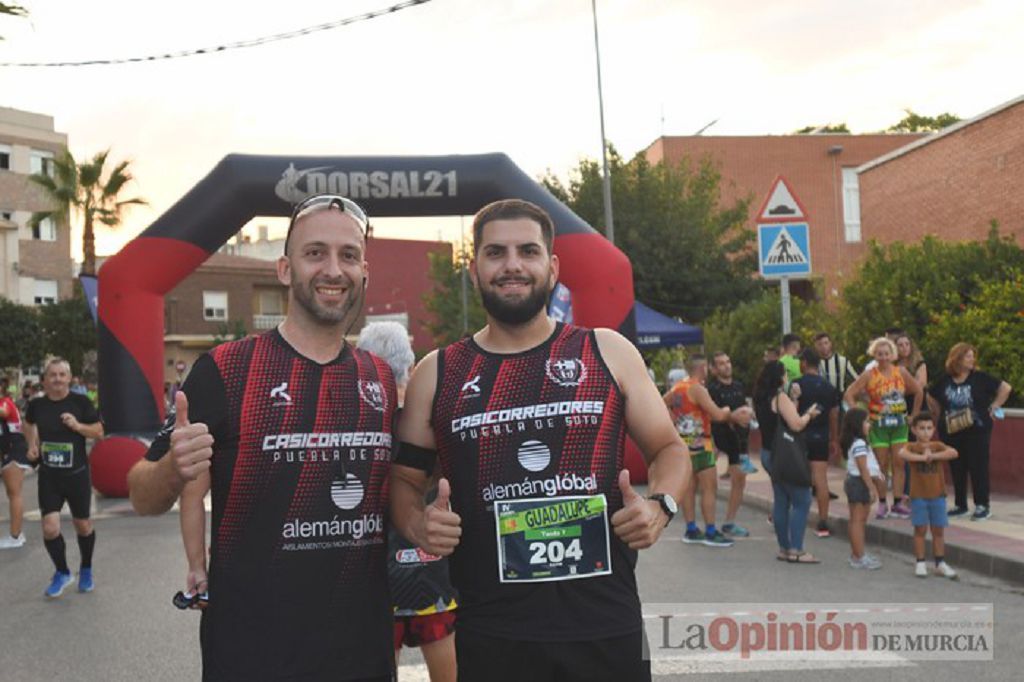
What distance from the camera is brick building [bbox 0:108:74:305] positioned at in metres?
46.2

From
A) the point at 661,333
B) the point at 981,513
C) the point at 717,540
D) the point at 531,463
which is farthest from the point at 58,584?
the point at 661,333

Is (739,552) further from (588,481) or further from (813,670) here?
(588,481)

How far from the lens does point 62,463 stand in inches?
345

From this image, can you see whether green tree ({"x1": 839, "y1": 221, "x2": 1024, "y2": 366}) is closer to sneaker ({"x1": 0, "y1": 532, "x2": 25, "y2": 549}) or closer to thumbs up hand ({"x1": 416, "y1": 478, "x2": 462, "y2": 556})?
sneaker ({"x1": 0, "y1": 532, "x2": 25, "y2": 549})

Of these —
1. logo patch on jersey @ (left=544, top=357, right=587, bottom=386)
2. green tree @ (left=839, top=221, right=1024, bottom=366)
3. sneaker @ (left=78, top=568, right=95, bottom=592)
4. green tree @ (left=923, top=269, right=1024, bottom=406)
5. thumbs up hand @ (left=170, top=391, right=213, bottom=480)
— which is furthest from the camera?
green tree @ (left=839, top=221, right=1024, bottom=366)

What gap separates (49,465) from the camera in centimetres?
880

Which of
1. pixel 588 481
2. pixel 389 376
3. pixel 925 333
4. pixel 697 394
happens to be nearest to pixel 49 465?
pixel 697 394

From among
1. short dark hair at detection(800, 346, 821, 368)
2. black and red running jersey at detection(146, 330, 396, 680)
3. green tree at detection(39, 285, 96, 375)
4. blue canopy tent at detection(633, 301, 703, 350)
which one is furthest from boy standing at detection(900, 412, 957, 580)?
green tree at detection(39, 285, 96, 375)

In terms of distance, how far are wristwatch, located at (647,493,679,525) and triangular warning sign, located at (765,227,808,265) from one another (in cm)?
847

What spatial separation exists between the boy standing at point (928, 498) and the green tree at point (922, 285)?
5.94 m

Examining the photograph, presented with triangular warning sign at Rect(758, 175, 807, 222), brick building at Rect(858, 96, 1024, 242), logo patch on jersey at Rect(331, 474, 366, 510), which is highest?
brick building at Rect(858, 96, 1024, 242)

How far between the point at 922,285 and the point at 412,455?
42.6ft

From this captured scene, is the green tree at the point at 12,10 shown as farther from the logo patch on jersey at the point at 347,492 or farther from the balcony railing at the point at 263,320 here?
the balcony railing at the point at 263,320

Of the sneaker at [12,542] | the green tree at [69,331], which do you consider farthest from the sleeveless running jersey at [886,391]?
the green tree at [69,331]
